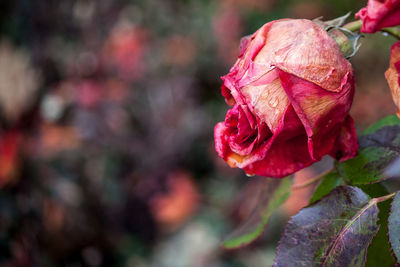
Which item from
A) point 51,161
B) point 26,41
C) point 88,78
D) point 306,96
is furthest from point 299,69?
point 26,41

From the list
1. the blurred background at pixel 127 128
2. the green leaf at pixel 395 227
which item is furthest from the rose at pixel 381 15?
the blurred background at pixel 127 128

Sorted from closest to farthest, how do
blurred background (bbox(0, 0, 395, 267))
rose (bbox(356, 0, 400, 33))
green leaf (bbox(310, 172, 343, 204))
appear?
rose (bbox(356, 0, 400, 33))
green leaf (bbox(310, 172, 343, 204))
blurred background (bbox(0, 0, 395, 267))

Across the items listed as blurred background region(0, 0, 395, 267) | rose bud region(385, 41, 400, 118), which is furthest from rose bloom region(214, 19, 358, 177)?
blurred background region(0, 0, 395, 267)

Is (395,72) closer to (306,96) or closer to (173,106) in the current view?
(306,96)

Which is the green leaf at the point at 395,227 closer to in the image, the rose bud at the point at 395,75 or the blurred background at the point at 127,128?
the rose bud at the point at 395,75

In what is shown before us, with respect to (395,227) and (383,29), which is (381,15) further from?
(395,227)

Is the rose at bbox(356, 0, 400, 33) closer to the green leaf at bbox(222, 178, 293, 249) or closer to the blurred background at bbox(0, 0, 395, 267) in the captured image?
the green leaf at bbox(222, 178, 293, 249)
